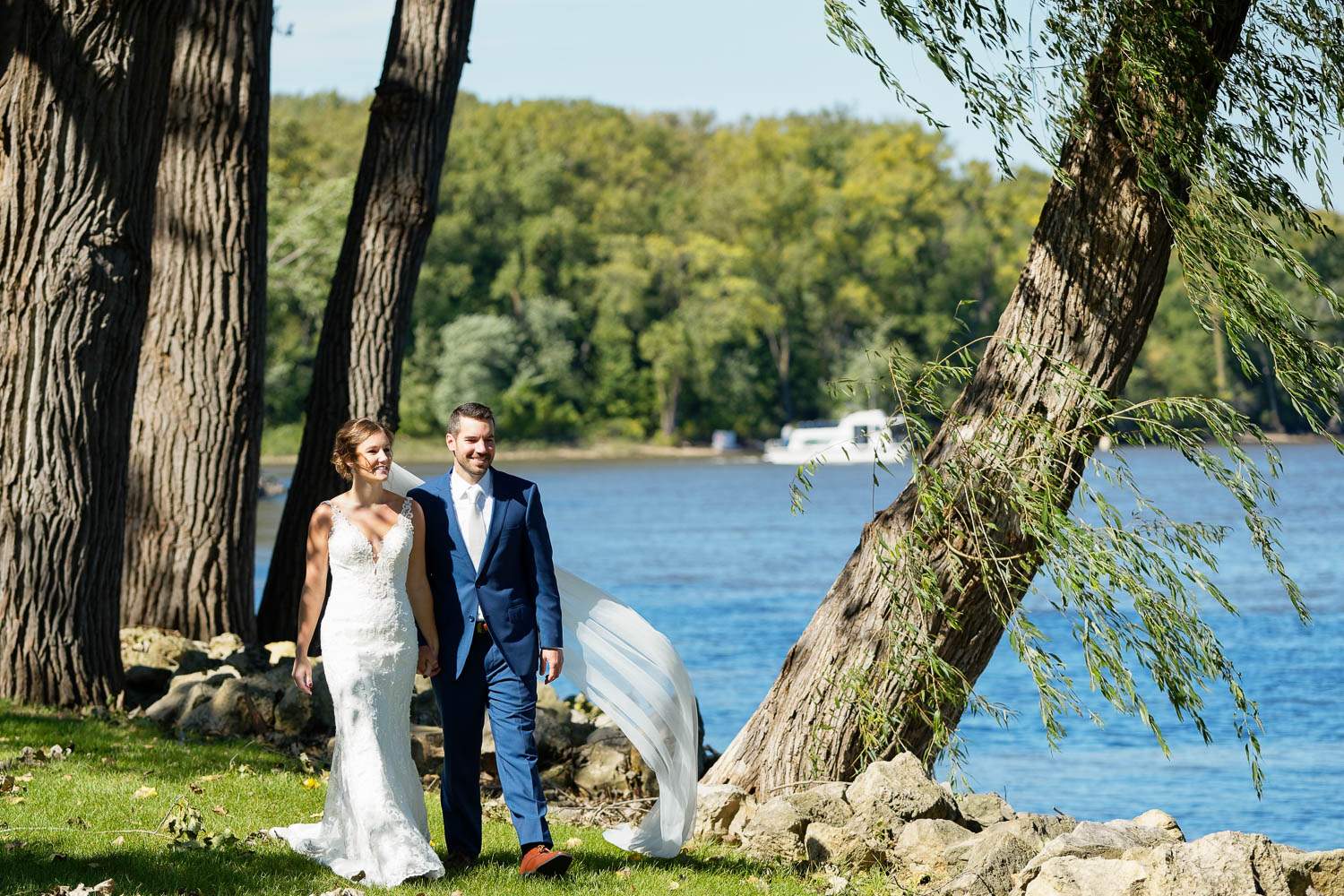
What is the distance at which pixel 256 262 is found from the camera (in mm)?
11969

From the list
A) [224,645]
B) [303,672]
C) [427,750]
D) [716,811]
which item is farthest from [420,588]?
[224,645]

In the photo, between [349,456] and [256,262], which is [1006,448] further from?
[256,262]

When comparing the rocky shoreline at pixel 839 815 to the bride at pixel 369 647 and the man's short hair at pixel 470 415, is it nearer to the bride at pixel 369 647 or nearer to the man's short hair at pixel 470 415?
the bride at pixel 369 647

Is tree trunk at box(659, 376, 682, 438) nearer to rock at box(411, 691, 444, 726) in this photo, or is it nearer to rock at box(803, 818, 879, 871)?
rock at box(411, 691, 444, 726)

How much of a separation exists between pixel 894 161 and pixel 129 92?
83.3 metres

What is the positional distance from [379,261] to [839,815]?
6.62m

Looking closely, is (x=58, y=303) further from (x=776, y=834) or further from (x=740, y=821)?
(x=776, y=834)

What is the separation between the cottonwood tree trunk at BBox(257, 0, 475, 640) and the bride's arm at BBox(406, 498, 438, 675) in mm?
6466

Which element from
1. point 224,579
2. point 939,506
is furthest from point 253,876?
point 224,579

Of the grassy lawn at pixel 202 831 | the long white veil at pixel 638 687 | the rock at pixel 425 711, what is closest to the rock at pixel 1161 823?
the grassy lawn at pixel 202 831

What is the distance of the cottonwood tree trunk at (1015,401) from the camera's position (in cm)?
822

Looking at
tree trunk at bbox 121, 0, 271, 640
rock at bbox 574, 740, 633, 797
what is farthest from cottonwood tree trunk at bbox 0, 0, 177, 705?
rock at bbox 574, 740, 633, 797

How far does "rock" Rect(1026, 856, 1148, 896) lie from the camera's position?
619cm

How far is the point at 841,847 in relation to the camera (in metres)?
7.25
